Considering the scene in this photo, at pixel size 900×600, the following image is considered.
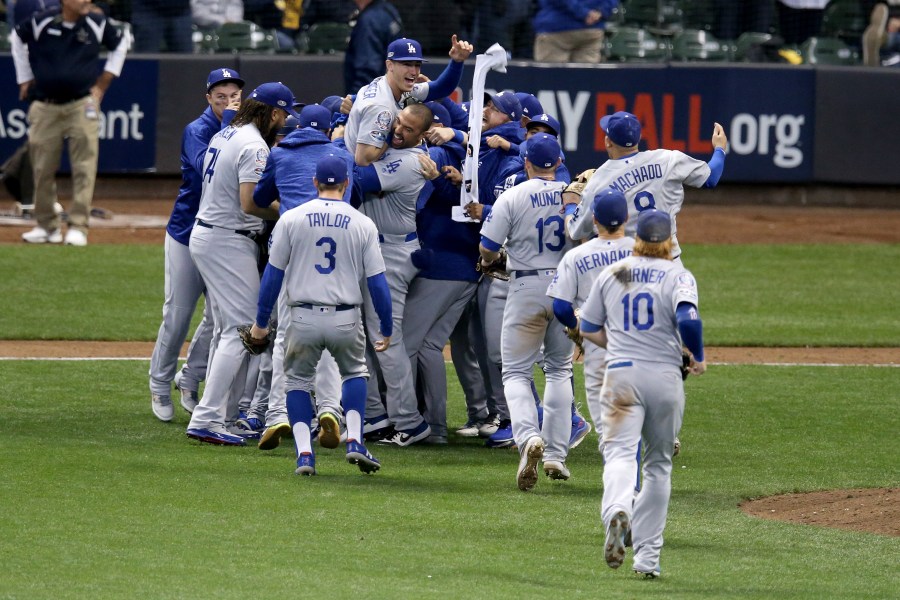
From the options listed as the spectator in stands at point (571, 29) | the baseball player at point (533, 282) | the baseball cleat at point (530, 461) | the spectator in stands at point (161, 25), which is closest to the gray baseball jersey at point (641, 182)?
the baseball player at point (533, 282)

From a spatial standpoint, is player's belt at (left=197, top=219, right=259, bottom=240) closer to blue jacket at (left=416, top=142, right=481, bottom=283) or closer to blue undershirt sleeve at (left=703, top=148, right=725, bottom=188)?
blue jacket at (left=416, top=142, right=481, bottom=283)

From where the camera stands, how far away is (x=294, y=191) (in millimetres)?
7984

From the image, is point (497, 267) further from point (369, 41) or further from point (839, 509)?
point (369, 41)

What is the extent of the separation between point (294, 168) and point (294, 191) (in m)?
0.13

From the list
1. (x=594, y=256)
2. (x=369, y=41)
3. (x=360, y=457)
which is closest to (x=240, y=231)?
(x=360, y=457)

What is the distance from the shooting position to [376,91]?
8578mm

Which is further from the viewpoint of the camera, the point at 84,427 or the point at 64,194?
the point at 64,194

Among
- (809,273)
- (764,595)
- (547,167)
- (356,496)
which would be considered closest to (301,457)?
(356,496)

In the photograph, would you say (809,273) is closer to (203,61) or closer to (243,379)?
(203,61)

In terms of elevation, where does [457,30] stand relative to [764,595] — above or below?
above

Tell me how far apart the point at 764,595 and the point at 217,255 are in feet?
12.9

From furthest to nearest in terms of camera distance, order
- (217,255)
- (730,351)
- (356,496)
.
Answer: (730,351)
(217,255)
(356,496)

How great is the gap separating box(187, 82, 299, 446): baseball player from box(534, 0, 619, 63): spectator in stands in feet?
29.4

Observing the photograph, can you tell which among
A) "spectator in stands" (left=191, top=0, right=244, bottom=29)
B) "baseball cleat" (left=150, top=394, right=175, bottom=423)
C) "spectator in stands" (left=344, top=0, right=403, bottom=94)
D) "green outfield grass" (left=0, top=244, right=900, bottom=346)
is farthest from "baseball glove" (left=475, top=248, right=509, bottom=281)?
"spectator in stands" (left=191, top=0, right=244, bottom=29)
